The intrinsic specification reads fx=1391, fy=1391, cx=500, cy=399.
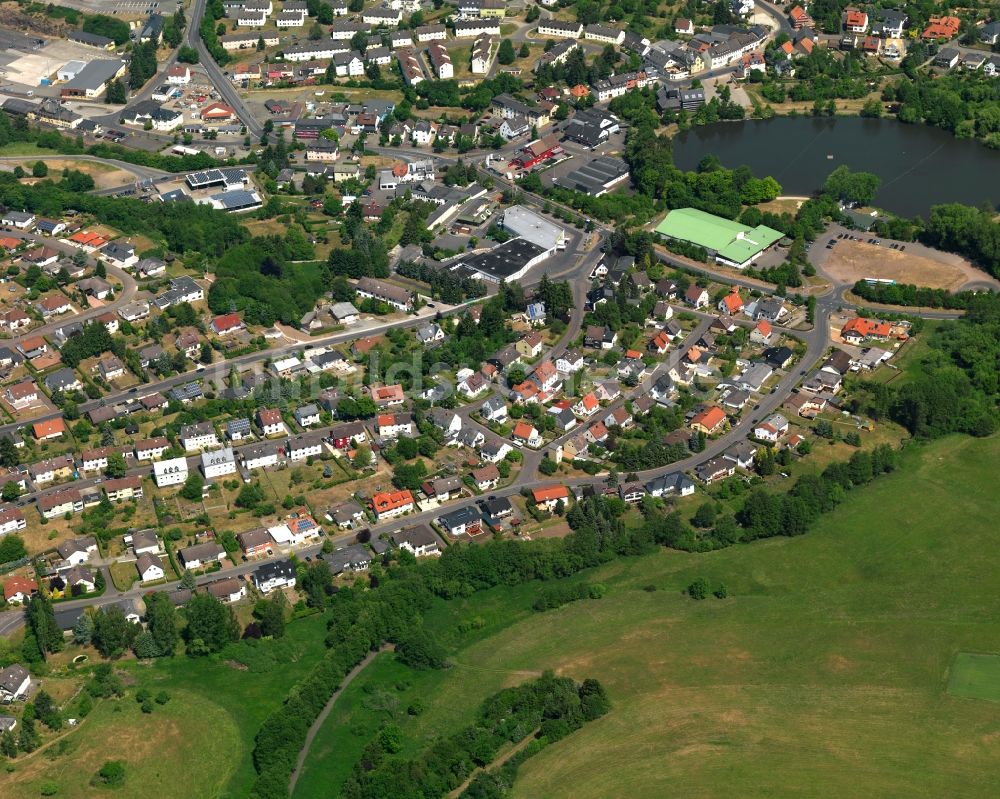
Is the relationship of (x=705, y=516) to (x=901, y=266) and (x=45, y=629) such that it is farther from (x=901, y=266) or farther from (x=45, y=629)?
(x=45, y=629)

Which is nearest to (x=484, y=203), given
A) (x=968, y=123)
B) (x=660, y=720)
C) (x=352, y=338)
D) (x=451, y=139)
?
(x=451, y=139)

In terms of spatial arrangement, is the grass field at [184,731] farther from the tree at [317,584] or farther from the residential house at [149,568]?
the residential house at [149,568]

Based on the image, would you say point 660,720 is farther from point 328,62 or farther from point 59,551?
point 328,62

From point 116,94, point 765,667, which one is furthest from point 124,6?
point 765,667

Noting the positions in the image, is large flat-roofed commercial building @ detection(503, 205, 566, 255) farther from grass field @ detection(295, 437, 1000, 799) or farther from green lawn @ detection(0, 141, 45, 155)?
green lawn @ detection(0, 141, 45, 155)

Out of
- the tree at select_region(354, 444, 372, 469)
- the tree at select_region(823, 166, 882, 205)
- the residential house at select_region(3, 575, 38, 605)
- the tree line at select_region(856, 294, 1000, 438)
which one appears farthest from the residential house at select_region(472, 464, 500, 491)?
the tree at select_region(823, 166, 882, 205)
